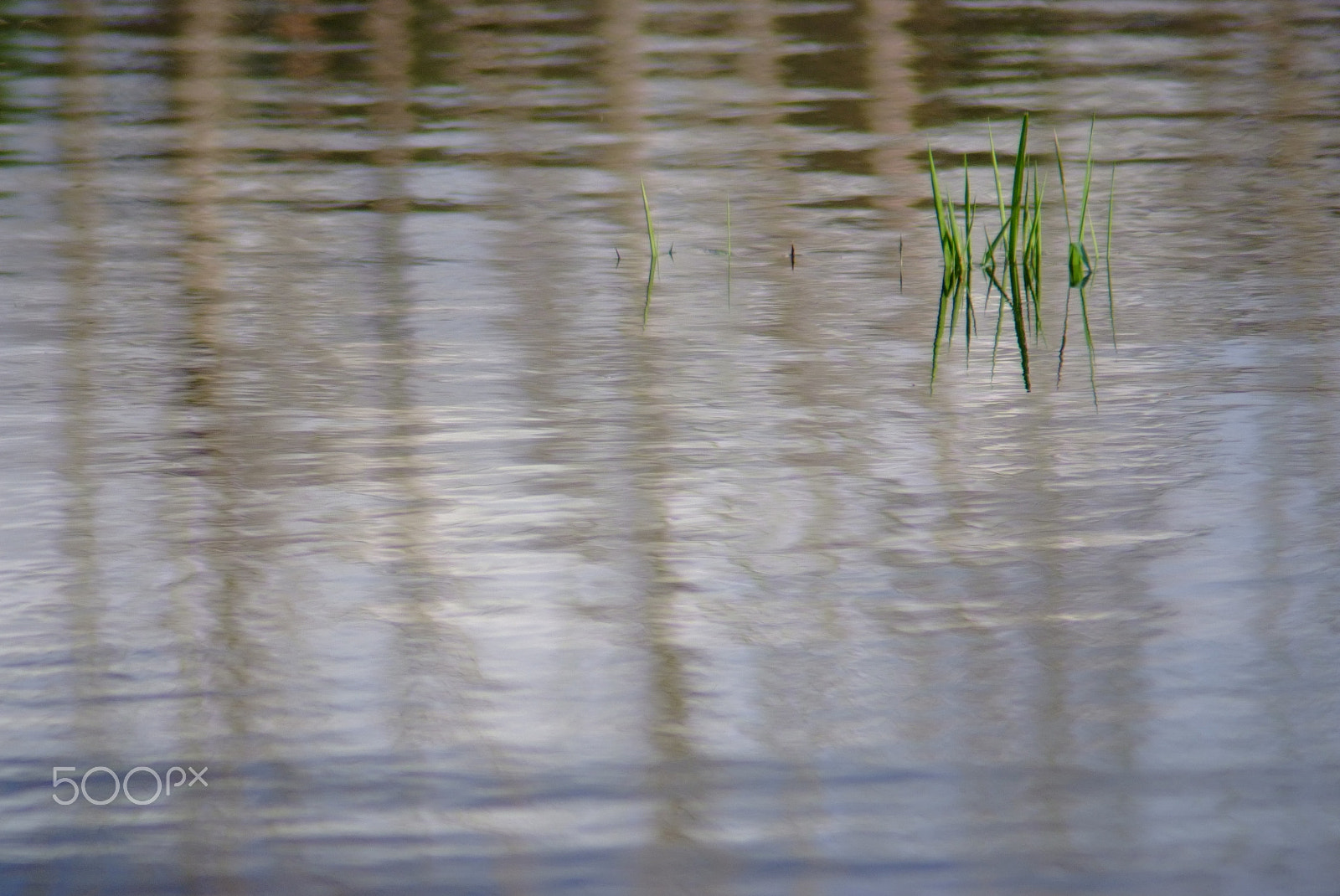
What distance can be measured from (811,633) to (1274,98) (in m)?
4.14

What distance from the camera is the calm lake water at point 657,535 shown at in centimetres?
161

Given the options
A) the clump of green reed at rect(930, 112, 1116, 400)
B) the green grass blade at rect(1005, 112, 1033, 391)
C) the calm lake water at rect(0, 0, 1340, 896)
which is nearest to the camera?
the calm lake water at rect(0, 0, 1340, 896)

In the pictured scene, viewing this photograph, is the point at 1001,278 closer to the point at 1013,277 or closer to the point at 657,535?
the point at 1013,277

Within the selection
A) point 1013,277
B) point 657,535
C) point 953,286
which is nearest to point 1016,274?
point 1013,277

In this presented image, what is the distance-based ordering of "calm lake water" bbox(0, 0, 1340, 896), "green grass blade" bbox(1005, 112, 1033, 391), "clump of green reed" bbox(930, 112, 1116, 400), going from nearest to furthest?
"calm lake water" bbox(0, 0, 1340, 896)
"green grass blade" bbox(1005, 112, 1033, 391)
"clump of green reed" bbox(930, 112, 1116, 400)

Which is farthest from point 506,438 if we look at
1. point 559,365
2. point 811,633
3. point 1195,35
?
point 1195,35

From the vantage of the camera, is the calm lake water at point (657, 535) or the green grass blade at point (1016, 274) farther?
the green grass blade at point (1016, 274)

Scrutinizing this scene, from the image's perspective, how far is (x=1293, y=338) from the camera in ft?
10.1

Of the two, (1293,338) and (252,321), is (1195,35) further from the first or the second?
(252,321)

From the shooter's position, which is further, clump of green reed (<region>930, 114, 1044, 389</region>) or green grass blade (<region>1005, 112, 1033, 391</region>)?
clump of green reed (<region>930, 114, 1044, 389</region>)

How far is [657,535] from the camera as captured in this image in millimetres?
2283

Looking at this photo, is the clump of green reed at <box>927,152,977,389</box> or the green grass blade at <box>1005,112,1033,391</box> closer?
the green grass blade at <box>1005,112,1033,391</box>

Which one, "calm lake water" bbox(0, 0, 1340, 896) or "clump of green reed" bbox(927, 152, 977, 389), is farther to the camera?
"clump of green reed" bbox(927, 152, 977, 389)

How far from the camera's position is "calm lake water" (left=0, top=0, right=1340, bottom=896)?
1.61 meters
